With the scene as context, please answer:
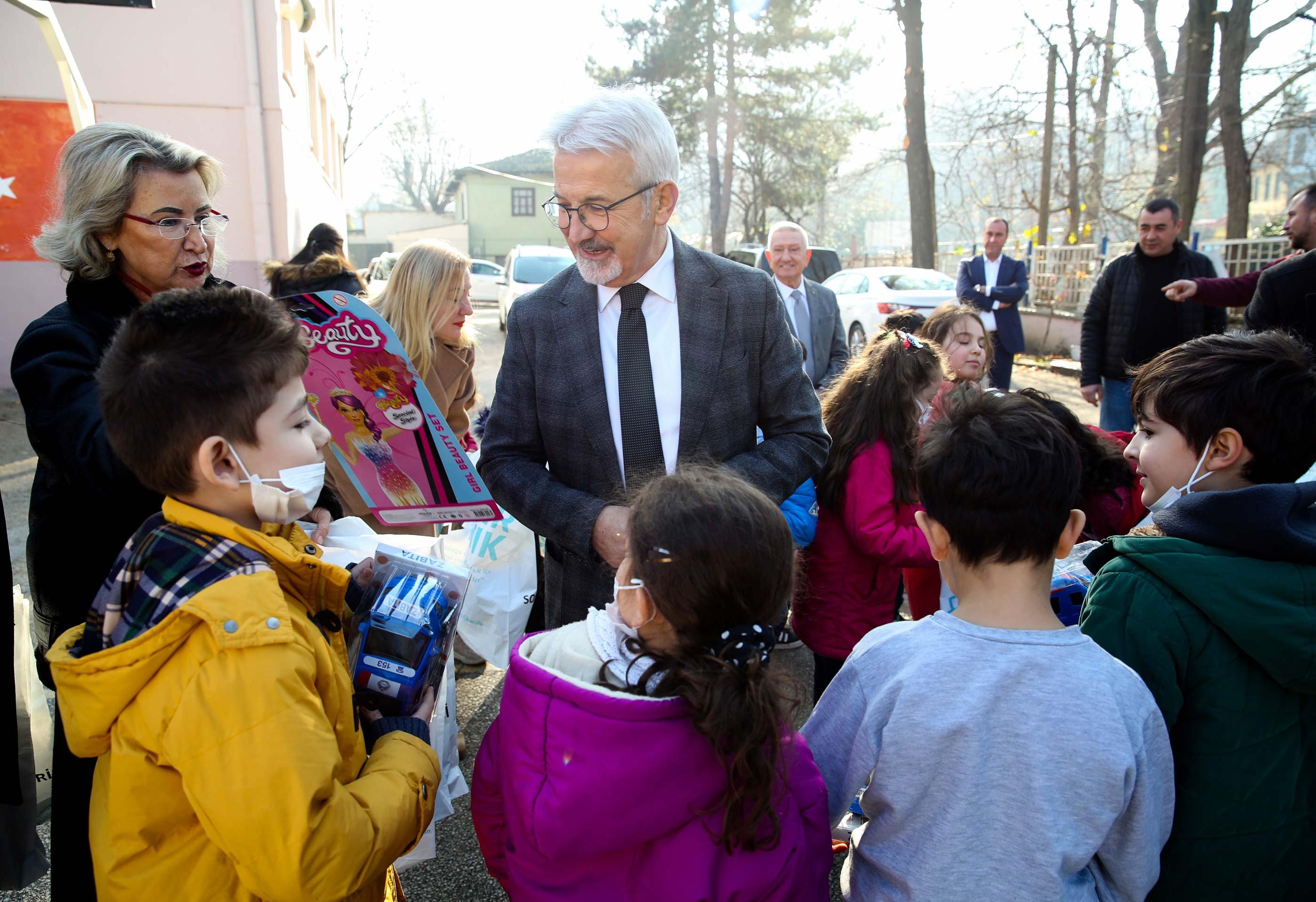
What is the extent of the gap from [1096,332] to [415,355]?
4.49 m

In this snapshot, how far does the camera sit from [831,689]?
1635 millimetres

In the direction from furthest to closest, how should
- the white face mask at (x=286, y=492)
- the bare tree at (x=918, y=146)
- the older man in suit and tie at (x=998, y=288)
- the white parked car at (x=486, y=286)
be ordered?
1. the white parked car at (x=486, y=286)
2. the bare tree at (x=918, y=146)
3. the older man in suit and tie at (x=998, y=288)
4. the white face mask at (x=286, y=492)

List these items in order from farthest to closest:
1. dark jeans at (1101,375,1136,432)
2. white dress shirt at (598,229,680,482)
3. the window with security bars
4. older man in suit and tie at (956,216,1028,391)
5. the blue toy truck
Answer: the window with security bars
older man in suit and tie at (956,216,1028,391)
dark jeans at (1101,375,1136,432)
white dress shirt at (598,229,680,482)
the blue toy truck

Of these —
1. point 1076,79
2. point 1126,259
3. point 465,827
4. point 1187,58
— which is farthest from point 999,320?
point 1076,79

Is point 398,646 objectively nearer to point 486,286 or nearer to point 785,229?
point 785,229

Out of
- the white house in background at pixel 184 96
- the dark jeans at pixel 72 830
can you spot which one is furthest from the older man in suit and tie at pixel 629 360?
the white house in background at pixel 184 96

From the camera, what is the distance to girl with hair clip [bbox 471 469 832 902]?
4.33 ft

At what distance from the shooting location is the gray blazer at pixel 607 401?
2.09 metres

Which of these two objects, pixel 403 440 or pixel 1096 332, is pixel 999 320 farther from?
pixel 403 440

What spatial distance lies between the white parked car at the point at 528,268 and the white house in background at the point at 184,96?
6.84m

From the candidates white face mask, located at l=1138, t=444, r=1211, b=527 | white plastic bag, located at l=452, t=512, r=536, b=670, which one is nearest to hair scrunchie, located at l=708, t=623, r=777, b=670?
white face mask, located at l=1138, t=444, r=1211, b=527

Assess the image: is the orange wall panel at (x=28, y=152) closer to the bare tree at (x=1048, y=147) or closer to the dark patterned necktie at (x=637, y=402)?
the dark patterned necktie at (x=637, y=402)

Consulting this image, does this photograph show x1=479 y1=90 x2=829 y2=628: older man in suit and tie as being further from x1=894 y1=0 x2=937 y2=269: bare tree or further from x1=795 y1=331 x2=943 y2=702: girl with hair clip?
x1=894 y1=0 x2=937 y2=269: bare tree

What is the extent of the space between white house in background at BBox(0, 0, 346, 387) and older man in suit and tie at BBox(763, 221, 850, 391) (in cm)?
750
